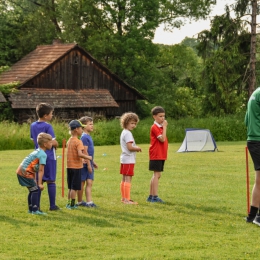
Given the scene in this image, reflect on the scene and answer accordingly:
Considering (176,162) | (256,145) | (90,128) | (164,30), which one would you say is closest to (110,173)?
(176,162)

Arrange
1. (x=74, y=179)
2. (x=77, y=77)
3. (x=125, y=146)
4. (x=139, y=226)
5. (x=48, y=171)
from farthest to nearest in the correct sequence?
1. (x=77, y=77)
2. (x=125, y=146)
3. (x=74, y=179)
4. (x=48, y=171)
5. (x=139, y=226)

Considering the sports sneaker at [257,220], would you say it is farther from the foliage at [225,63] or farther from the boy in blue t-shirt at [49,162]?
the foliage at [225,63]

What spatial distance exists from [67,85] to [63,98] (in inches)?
90.2

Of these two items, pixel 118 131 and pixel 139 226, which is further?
pixel 118 131

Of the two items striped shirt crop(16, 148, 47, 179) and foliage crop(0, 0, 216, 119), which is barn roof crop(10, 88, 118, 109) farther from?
striped shirt crop(16, 148, 47, 179)

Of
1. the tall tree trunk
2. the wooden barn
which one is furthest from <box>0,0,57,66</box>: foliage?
the tall tree trunk

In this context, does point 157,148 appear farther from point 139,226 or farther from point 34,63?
point 34,63

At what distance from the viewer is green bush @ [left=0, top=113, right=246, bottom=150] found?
3606 centimetres

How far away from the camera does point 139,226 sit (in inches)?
422

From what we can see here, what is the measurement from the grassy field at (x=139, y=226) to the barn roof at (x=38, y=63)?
3646cm


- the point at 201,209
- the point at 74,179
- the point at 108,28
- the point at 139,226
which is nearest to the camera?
Result: the point at 139,226

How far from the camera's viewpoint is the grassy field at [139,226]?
8925mm

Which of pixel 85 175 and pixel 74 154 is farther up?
pixel 74 154

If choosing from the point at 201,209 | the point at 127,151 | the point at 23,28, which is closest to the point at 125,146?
the point at 127,151
